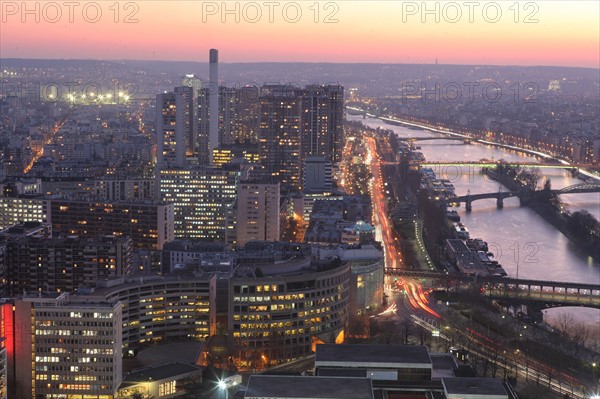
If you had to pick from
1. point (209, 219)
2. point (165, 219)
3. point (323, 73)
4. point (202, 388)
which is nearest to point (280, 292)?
point (202, 388)

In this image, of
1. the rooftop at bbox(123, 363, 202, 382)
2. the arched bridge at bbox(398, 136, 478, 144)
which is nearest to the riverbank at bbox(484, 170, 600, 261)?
the arched bridge at bbox(398, 136, 478, 144)

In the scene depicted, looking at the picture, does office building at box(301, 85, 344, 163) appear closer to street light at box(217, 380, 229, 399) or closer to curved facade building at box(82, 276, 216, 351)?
curved facade building at box(82, 276, 216, 351)

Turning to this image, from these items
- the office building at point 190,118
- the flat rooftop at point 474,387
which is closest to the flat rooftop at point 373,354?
the flat rooftop at point 474,387

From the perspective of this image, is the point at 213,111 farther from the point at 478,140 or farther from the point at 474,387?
the point at 474,387

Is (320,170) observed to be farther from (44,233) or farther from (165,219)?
(44,233)

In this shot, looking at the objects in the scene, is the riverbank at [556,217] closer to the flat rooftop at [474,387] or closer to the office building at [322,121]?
the office building at [322,121]

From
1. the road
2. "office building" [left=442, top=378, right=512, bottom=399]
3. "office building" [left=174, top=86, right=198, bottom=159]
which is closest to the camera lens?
"office building" [left=442, top=378, right=512, bottom=399]
